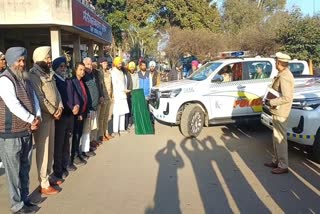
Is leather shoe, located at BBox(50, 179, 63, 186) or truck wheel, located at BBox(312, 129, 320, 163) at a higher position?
truck wheel, located at BBox(312, 129, 320, 163)

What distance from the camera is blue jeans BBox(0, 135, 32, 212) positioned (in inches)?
188

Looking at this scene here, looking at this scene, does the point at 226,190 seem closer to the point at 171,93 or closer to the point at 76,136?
the point at 76,136

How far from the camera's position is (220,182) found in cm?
617

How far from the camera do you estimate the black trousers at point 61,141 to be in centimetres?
622

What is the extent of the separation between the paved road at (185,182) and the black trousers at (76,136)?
0.31m

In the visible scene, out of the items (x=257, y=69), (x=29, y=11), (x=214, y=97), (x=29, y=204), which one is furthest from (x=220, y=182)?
(x=29, y=11)

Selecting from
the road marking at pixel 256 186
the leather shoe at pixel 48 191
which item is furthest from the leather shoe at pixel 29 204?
the road marking at pixel 256 186

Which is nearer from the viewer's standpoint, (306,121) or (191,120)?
(306,121)

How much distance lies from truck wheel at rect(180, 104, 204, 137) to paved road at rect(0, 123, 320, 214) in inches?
24.3

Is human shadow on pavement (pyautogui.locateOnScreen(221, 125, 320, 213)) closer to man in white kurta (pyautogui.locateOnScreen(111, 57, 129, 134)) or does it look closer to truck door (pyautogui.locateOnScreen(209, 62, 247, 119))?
truck door (pyautogui.locateOnScreen(209, 62, 247, 119))

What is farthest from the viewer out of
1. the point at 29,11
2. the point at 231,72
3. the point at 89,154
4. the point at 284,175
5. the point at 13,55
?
the point at 29,11

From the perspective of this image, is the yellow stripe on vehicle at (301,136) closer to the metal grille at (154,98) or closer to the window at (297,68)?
the metal grille at (154,98)

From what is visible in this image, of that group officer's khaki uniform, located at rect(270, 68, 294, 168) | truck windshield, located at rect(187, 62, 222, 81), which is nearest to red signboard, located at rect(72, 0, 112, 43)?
truck windshield, located at rect(187, 62, 222, 81)

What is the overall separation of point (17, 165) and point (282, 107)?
4.03m
